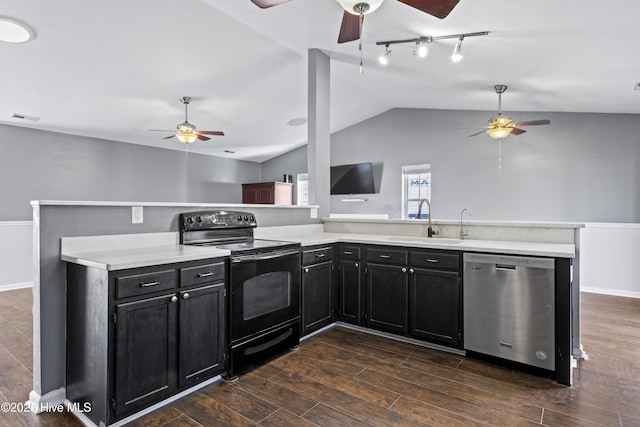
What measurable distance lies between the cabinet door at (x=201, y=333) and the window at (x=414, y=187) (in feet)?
16.2

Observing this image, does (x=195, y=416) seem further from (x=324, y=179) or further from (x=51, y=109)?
(x=51, y=109)

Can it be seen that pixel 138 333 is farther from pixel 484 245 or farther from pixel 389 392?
pixel 484 245

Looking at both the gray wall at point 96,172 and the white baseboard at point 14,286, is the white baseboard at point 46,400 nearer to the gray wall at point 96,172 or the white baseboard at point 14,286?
the white baseboard at point 14,286

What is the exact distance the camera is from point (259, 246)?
2.54 metres

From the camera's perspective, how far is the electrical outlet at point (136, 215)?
239 centimetres

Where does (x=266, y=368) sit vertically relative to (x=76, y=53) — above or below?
below

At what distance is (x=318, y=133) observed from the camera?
166 inches

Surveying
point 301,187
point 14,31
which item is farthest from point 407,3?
point 301,187

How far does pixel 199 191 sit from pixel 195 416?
21.5 ft

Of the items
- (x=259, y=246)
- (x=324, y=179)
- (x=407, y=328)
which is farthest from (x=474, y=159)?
(x=259, y=246)

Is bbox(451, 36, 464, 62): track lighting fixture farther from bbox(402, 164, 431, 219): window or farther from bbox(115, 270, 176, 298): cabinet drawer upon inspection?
bbox(402, 164, 431, 219): window

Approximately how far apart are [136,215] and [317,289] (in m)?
1.61

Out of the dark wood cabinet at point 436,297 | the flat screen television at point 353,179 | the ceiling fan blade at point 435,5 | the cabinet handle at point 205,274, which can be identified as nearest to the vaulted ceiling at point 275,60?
the ceiling fan blade at point 435,5

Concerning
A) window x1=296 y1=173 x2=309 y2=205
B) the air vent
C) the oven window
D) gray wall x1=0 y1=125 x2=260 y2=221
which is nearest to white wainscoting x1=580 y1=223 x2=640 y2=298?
the oven window
